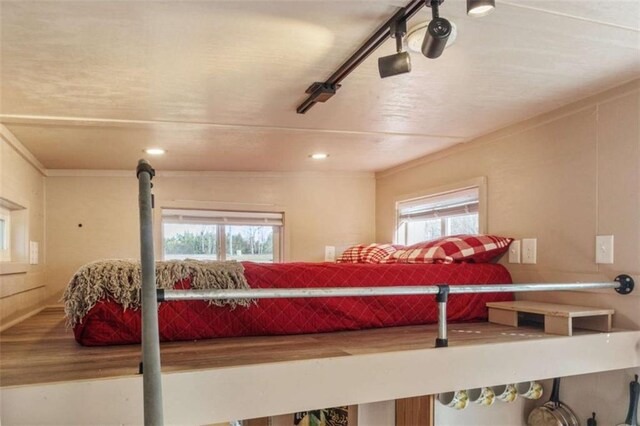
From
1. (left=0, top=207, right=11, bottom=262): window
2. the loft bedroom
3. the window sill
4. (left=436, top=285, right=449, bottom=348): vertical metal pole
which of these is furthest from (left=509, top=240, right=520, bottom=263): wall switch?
(left=0, top=207, right=11, bottom=262): window

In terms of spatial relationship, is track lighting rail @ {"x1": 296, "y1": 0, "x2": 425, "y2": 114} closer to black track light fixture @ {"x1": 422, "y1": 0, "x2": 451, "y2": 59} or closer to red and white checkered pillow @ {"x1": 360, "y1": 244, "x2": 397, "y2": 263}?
black track light fixture @ {"x1": 422, "y1": 0, "x2": 451, "y2": 59}

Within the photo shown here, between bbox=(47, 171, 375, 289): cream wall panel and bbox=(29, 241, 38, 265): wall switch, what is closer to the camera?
bbox=(29, 241, 38, 265): wall switch

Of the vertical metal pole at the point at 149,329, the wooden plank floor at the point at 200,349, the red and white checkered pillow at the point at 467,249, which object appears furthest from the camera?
the red and white checkered pillow at the point at 467,249

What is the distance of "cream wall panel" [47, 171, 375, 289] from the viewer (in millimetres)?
3502

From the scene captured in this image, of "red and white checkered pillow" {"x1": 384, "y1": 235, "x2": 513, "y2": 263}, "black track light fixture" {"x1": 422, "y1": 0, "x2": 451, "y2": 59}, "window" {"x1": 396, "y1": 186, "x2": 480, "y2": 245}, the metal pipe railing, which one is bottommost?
the metal pipe railing

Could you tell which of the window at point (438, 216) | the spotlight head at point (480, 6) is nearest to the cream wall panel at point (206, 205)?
the window at point (438, 216)

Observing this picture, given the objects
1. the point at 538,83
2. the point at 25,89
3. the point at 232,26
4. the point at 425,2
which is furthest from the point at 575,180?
the point at 25,89

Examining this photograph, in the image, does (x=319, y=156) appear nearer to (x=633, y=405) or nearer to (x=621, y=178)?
(x=621, y=178)

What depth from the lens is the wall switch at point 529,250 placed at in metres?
2.50

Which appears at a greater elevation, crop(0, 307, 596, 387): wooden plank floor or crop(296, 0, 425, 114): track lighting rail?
crop(296, 0, 425, 114): track lighting rail

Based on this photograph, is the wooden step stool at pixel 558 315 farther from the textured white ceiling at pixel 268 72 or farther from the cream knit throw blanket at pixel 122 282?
the cream knit throw blanket at pixel 122 282

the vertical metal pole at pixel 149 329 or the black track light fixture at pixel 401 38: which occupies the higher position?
the black track light fixture at pixel 401 38

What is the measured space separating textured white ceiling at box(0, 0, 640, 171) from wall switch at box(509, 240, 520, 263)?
28.8 inches

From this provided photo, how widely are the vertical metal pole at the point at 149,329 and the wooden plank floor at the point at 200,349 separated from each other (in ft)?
1.30
